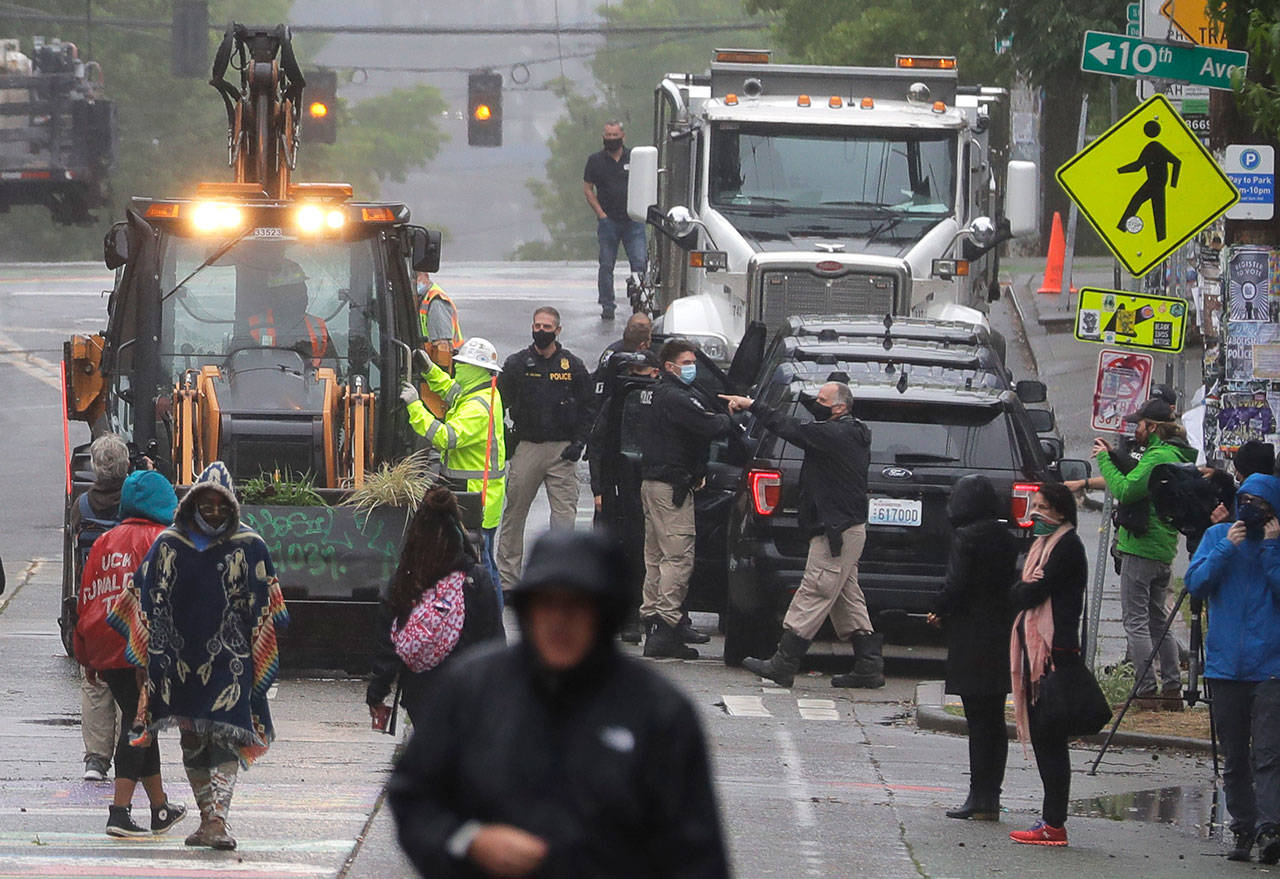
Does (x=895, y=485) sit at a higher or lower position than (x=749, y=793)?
higher

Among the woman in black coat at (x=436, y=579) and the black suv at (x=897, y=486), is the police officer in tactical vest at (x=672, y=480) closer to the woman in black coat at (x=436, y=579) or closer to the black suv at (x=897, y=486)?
the black suv at (x=897, y=486)

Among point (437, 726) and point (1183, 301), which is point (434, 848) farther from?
point (1183, 301)

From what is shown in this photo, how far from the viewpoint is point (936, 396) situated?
1334 cm

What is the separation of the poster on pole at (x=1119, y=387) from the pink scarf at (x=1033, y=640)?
10.3 ft

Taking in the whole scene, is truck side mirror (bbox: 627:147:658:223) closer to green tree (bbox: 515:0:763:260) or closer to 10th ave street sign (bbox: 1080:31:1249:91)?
10th ave street sign (bbox: 1080:31:1249:91)

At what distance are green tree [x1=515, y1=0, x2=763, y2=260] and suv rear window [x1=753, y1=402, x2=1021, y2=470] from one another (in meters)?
65.8

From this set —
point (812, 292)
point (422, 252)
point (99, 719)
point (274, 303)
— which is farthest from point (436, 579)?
point (812, 292)

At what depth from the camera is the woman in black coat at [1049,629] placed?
942 cm

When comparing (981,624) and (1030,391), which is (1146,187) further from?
(1030,391)

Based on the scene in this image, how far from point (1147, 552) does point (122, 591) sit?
6.00 meters

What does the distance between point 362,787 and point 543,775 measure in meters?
5.90

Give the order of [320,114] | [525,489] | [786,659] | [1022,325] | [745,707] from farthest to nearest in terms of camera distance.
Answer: [320,114], [1022,325], [525,489], [786,659], [745,707]

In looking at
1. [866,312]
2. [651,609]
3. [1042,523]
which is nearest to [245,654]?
[1042,523]

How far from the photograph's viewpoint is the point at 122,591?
913 cm
